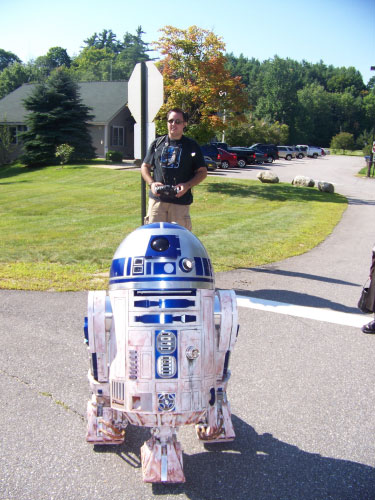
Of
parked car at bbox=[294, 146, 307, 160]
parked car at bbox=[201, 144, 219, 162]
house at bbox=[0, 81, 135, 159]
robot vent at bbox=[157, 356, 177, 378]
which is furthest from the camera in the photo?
parked car at bbox=[294, 146, 307, 160]

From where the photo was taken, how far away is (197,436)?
307 cm

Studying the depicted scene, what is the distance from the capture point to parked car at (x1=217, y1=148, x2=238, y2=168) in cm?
3346

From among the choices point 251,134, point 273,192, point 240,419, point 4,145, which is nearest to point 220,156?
point 273,192

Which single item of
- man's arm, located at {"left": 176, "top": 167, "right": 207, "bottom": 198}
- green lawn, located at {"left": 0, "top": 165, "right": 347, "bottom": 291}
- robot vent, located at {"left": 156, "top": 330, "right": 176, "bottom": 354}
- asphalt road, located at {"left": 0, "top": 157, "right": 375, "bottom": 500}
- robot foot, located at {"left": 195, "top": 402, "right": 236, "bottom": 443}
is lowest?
green lawn, located at {"left": 0, "top": 165, "right": 347, "bottom": 291}

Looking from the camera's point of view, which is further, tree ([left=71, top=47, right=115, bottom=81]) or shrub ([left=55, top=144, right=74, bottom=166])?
tree ([left=71, top=47, right=115, bottom=81])

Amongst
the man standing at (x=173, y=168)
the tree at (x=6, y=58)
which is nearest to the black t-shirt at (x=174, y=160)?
the man standing at (x=173, y=168)

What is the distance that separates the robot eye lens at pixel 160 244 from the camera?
268cm

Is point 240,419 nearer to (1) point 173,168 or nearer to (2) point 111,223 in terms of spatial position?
(1) point 173,168

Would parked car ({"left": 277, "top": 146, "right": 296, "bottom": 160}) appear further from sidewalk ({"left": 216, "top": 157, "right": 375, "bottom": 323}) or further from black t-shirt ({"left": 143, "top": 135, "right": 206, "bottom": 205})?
black t-shirt ({"left": 143, "top": 135, "right": 206, "bottom": 205})

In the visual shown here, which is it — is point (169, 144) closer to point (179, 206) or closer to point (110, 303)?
point (179, 206)

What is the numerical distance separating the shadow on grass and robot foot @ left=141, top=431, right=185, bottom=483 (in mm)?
17185

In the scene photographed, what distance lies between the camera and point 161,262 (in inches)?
103

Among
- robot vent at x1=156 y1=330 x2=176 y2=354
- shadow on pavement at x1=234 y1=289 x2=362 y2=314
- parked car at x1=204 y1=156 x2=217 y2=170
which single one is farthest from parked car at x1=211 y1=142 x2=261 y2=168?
robot vent at x1=156 y1=330 x2=176 y2=354

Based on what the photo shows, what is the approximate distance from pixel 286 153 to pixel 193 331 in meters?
54.4
